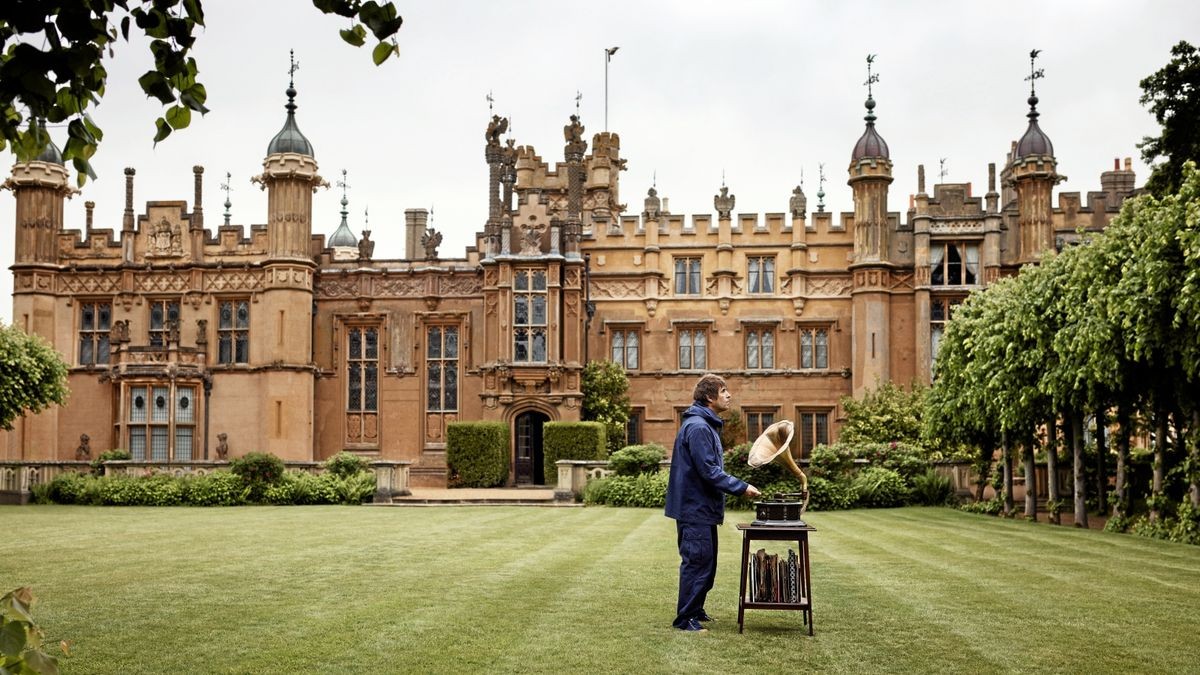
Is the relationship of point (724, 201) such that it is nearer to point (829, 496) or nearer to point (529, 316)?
point (529, 316)

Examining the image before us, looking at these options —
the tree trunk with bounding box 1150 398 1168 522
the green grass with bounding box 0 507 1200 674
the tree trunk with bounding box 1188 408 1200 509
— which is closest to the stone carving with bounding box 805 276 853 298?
the tree trunk with bounding box 1150 398 1168 522

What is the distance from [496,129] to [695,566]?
34031 mm

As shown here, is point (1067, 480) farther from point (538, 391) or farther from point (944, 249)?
point (538, 391)

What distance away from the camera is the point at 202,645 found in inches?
341

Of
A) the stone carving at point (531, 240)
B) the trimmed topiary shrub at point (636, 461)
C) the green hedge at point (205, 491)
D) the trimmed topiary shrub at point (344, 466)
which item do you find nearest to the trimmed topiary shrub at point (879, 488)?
the trimmed topiary shrub at point (636, 461)

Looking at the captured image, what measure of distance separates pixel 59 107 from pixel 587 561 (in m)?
10.2

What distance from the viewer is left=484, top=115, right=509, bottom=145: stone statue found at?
4141cm

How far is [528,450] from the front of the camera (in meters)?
39.3

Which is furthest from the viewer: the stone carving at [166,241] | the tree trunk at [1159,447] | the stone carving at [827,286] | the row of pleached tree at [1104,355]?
the stone carving at [166,241]

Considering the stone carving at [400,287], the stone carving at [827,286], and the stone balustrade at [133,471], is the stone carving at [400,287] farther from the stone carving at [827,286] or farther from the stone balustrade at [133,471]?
the stone carving at [827,286]

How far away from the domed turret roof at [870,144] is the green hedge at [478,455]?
596 inches

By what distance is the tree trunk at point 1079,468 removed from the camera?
2145 cm

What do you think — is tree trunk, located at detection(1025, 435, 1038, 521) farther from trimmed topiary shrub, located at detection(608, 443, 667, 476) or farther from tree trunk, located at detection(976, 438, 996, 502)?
trimmed topiary shrub, located at detection(608, 443, 667, 476)

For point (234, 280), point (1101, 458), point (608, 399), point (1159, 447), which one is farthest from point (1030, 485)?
point (234, 280)
